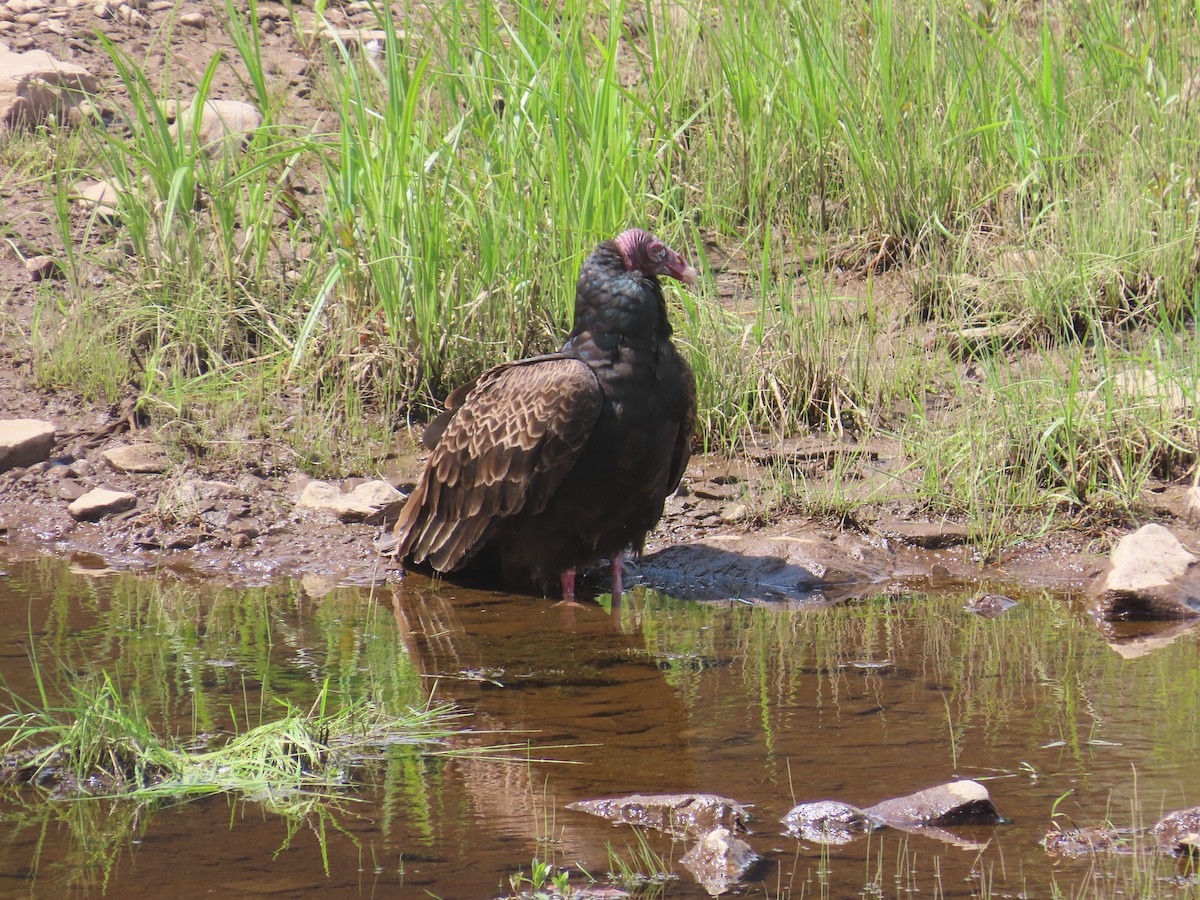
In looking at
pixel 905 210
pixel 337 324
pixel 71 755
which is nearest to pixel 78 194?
pixel 337 324

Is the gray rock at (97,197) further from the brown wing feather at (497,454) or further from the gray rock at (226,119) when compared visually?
the brown wing feather at (497,454)

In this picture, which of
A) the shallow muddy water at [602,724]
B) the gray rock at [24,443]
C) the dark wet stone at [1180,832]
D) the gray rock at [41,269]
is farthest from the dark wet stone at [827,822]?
the gray rock at [41,269]

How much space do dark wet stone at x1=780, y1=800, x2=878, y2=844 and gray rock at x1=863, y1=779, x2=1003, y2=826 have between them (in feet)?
0.15

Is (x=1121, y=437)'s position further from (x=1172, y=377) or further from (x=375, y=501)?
(x=375, y=501)

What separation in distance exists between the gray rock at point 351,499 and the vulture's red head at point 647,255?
134 cm

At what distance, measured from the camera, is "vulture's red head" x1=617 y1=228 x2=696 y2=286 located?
16.3ft

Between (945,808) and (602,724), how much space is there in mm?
1022

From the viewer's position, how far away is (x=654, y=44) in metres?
6.69

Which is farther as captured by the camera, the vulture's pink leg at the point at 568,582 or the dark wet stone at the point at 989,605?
the vulture's pink leg at the point at 568,582

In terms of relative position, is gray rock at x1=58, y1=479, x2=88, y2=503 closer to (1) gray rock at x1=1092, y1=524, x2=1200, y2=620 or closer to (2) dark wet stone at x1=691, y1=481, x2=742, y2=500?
(2) dark wet stone at x1=691, y1=481, x2=742, y2=500

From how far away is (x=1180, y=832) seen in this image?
2.76m

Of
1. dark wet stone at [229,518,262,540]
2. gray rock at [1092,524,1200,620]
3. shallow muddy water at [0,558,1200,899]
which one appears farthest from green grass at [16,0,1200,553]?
shallow muddy water at [0,558,1200,899]

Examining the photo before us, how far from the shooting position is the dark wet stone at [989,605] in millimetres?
4641

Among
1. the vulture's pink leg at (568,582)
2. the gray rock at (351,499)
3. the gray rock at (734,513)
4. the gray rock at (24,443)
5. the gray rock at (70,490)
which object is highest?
the gray rock at (24,443)
